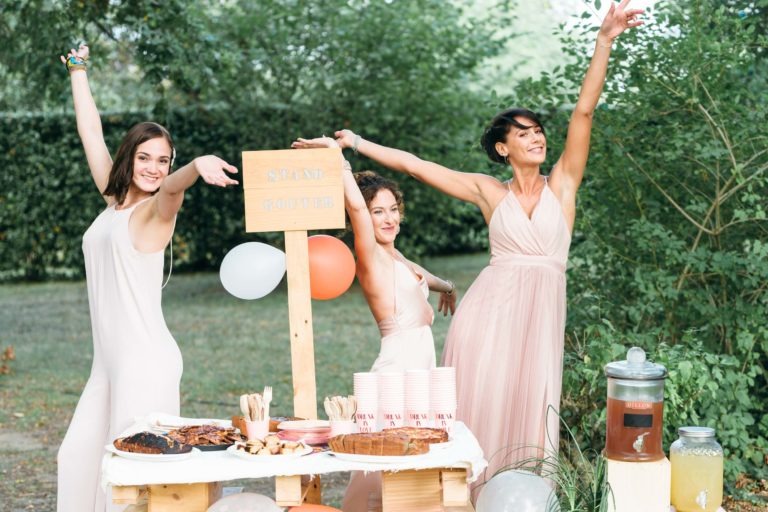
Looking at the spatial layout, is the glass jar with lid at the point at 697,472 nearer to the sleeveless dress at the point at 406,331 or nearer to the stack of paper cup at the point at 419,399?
the stack of paper cup at the point at 419,399

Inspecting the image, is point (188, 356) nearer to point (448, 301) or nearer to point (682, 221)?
point (682, 221)

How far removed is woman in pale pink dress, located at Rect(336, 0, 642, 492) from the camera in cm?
445

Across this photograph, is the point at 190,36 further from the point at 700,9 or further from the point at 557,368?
the point at 557,368

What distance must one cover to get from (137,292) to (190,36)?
4430 mm

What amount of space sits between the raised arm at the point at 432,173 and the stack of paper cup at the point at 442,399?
1.11m

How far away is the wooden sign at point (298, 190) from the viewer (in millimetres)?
3992

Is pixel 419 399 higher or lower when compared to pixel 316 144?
lower

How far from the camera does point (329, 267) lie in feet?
13.8

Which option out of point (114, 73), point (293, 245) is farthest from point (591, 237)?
point (114, 73)

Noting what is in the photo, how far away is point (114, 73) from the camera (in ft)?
58.4

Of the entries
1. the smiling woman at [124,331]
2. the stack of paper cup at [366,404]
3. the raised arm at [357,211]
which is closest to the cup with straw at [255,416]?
the stack of paper cup at [366,404]

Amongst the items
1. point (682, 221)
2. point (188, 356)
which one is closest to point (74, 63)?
point (682, 221)

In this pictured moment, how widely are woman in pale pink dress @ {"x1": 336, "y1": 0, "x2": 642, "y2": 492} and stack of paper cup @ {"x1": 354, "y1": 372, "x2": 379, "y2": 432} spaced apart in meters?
0.87

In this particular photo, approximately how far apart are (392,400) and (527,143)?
1.34 meters
